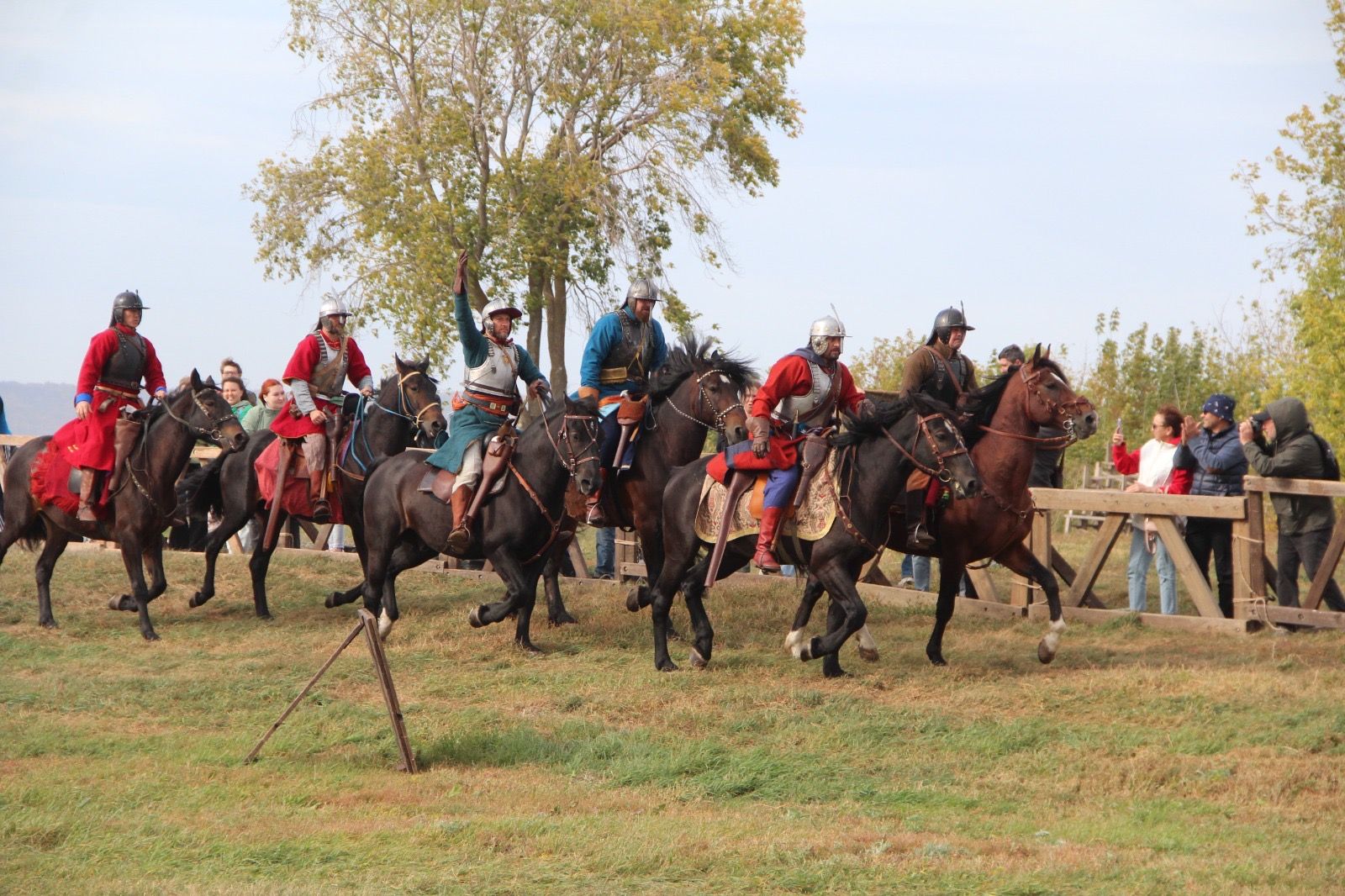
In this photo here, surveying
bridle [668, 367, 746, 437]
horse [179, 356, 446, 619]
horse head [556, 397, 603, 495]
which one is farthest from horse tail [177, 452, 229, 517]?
bridle [668, 367, 746, 437]

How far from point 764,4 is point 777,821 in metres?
27.6

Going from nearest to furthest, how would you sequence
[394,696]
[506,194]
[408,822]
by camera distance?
[408,822]
[394,696]
[506,194]

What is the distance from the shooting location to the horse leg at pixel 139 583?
41.5ft

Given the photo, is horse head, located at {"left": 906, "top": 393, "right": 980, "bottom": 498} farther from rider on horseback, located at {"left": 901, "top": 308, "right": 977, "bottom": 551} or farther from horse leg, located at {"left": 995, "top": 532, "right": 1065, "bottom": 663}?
rider on horseback, located at {"left": 901, "top": 308, "right": 977, "bottom": 551}

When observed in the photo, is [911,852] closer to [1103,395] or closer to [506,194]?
[506,194]

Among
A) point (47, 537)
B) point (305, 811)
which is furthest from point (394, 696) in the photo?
point (47, 537)

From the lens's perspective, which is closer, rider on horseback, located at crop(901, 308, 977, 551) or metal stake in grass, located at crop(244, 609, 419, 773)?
metal stake in grass, located at crop(244, 609, 419, 773)

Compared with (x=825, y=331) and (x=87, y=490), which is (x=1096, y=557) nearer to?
(x=825, y=331)

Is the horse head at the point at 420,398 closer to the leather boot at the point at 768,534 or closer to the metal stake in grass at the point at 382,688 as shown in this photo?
the leather boot at the point at 768,534

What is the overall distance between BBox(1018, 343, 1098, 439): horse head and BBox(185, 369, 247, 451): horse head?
270 inches

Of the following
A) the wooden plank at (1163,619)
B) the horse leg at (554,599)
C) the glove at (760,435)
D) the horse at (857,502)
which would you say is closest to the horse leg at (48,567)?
the horse leg at (554,599)

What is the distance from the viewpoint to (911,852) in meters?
6.43

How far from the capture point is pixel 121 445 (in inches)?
512

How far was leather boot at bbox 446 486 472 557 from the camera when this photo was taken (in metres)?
11.5
